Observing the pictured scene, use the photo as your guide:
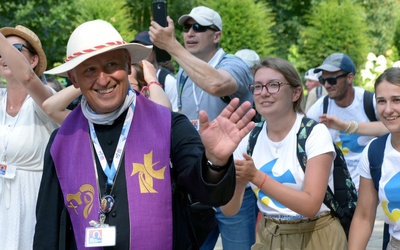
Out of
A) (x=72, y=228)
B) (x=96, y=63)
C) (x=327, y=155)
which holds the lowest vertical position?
(x=72, y=228)

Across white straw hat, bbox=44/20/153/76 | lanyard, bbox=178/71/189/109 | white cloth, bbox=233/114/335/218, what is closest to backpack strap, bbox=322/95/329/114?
lanyard, bbox=178/71/189/109

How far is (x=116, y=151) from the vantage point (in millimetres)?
3658

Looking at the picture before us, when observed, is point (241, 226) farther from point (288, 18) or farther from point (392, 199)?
point (288, 18)

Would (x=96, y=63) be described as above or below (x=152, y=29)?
below

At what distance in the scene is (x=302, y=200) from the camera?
15.1 ft

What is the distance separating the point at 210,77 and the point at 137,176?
6.33 feet

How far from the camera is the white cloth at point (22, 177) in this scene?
5.21 meters

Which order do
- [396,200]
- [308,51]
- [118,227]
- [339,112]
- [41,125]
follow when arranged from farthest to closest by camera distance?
1. [308,51]
2. [339,112]
3. [41,125]
4. [396,200]
5. [118,227]

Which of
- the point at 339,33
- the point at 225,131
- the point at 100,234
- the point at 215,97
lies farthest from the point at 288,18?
the point at 225,131

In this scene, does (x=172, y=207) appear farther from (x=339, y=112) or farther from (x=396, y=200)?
(x=339, y=112)

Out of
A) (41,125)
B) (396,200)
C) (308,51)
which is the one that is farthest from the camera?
(308,51)

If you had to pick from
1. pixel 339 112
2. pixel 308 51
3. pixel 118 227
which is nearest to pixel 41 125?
pixel 118 227

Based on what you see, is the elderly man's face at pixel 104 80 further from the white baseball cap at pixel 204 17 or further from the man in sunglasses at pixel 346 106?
the man in sunglasses at pixel 346 106

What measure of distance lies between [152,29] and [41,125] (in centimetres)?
94
